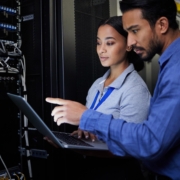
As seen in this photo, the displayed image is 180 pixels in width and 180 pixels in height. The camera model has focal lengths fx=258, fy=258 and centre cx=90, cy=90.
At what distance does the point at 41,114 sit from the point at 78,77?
27 cm

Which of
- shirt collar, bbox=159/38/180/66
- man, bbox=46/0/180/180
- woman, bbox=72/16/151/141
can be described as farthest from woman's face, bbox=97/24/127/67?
shirt collar, bbox=159/38/180/66

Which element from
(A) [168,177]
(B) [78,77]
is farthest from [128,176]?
(B) [78,77]

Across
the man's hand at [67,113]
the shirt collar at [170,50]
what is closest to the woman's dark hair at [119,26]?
the shirt collar at [170,50]

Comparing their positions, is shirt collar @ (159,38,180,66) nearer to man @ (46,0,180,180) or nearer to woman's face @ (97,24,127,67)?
man @ (46,0,180,180)

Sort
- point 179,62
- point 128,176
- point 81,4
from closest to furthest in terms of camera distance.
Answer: point 179,62 → point 128,176 → point 81,4

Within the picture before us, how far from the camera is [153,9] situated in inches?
35.8

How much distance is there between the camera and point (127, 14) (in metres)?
0.94

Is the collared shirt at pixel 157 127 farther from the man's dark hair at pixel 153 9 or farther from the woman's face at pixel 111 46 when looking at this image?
the woman's face at pixel 111 46

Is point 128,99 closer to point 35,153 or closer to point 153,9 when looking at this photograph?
point 153,9

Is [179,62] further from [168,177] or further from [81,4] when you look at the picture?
[81,4]

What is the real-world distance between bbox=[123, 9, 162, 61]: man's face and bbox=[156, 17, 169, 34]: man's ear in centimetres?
2

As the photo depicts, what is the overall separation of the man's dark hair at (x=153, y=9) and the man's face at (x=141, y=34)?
2 cm

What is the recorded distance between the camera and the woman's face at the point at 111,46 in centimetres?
127

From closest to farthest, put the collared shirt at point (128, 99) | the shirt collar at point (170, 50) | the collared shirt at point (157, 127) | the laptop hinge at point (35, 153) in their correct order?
the collared shirt at point (157, 127)
the shirt collar at point (170, 50)
the collared shirt at point (128, 99)
the laptop hinge at point (35, 153)
